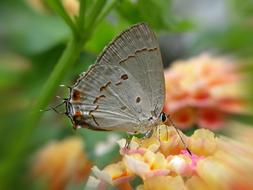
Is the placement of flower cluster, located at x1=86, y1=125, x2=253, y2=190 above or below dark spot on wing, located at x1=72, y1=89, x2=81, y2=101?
below

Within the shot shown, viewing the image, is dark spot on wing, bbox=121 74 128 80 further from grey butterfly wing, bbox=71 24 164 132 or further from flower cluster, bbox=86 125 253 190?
flower cluster, bbox=86 125 253 190

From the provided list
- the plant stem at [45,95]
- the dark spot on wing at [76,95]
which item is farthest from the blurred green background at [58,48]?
the dark spot on wing at [76,95]

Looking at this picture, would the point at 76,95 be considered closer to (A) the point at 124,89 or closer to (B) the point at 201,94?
(A) the point at 124,89

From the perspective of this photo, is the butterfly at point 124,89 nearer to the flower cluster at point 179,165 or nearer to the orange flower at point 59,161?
the flower cluster at point 179,165

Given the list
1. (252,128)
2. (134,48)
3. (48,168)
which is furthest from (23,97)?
(252,128)

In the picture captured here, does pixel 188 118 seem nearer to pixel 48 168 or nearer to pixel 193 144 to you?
pixel 48 168

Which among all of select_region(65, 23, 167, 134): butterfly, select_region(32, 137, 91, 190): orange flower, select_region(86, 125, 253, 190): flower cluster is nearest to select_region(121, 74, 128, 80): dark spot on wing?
select_region(65, 23, 167, 134): butterfly
